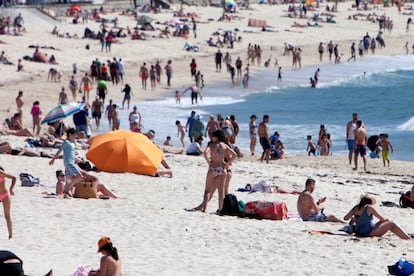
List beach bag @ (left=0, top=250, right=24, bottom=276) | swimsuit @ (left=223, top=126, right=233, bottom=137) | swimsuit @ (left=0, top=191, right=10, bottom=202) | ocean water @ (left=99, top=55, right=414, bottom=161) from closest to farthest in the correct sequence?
beach bag @ (left=0, top=250, right=24, bottom=276), swimsuit @ (left=0, top=191, right=10, bottom=202), swimsuit @ (left=223, top=126, right=233, bottom=137), ocean water @ (left=99, top=55, right=414, bottom=161)

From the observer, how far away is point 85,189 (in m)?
13.6

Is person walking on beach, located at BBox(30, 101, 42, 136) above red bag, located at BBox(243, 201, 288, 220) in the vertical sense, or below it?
below

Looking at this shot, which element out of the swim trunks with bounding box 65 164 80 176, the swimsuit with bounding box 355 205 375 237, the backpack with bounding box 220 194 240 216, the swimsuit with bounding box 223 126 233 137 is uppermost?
the swim trunks with bounding box 65 164 80 176

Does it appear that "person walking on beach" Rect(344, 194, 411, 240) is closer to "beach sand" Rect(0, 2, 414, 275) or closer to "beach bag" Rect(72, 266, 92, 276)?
"beach sand" Rect(0, 2, 414, 275)

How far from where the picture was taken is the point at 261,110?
32.2 meters

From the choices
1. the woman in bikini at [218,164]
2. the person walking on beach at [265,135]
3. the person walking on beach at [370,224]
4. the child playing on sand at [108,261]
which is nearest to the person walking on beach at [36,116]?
the person walking on beach at [265,135]

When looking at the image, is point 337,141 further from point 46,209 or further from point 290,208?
point 46,209

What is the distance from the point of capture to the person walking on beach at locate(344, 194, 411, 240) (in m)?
11.8

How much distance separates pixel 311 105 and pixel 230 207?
22.1 metres

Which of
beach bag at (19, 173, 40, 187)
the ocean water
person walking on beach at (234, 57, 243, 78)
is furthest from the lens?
person walking on beach at (234, 57, 243, 78)

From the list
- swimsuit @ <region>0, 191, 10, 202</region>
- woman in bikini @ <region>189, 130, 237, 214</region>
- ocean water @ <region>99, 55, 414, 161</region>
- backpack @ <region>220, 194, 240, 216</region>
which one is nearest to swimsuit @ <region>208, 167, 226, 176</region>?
woman in bikini @ <region>189, 130, 237, 214</region>

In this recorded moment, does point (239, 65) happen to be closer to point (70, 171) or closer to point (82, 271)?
point (70, 171)

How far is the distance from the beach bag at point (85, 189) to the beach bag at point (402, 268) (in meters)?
4.89

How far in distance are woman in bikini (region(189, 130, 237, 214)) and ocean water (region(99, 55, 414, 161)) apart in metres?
10.2
